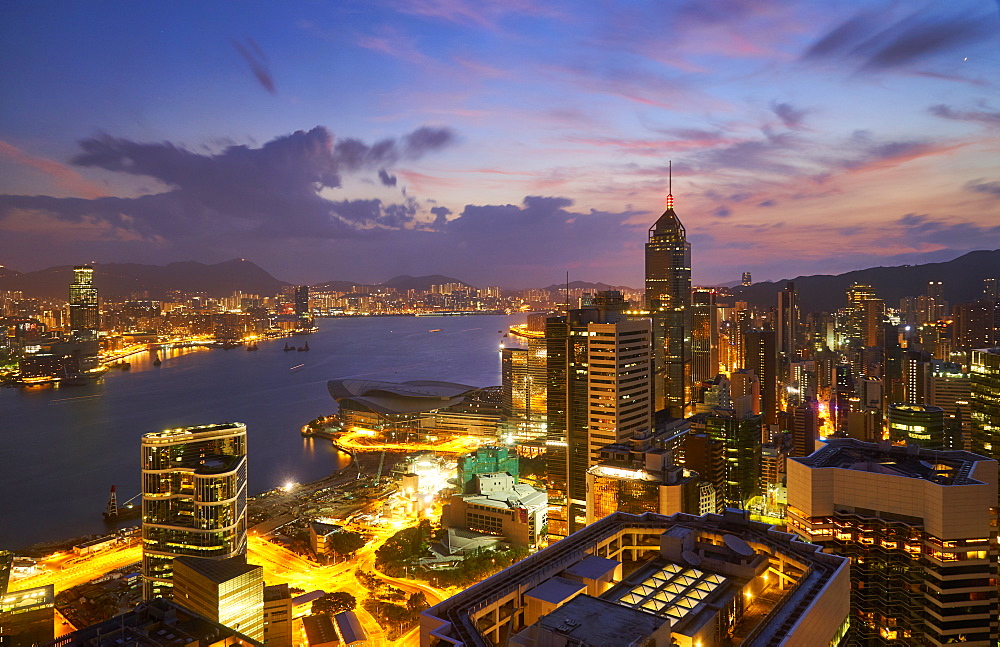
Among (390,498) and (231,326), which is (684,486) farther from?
(231,326)

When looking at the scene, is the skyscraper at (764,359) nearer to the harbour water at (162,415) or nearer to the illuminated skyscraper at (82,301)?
the harbour water at (162,415)

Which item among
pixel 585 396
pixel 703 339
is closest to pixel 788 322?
pixel 703 339

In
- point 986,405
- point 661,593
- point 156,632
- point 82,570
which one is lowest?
point 82,570

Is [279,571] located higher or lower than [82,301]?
lower

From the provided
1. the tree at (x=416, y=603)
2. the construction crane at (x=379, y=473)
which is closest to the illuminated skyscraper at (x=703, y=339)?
the construction crane at (x=379, y=473)

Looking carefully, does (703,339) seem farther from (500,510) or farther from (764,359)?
(500,510)
